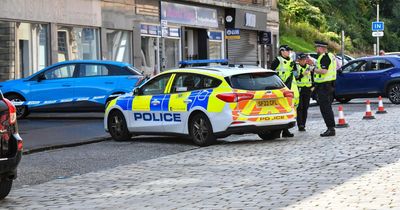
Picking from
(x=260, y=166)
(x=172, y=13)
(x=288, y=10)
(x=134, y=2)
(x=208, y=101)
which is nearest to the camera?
(x=260, y=166)

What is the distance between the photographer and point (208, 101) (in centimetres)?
1443

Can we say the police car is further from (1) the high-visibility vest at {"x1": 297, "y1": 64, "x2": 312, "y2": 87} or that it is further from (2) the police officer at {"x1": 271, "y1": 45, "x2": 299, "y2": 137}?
(1) the high-visibility vest at {"x1": 297, "y1": 64, "x2": 312, "y2": 87}

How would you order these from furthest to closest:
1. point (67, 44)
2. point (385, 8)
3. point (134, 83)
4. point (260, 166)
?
point (385, 8)
point (67, 44)
point (134, 83)
point (260, 166)

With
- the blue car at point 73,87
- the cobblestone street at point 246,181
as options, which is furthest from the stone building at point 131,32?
the cobblestone street at point 246,181

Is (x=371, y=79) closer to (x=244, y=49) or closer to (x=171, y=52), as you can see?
(x=171, y=52)

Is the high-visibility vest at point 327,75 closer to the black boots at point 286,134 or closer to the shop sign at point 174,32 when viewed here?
the black boots at point 286,134

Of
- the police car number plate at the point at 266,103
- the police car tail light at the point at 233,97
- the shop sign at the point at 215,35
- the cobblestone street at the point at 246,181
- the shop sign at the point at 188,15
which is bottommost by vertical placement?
the cobblestone street at the point at 246,181

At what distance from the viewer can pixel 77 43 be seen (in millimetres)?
28969

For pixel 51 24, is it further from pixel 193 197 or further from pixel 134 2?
pixel 193 197

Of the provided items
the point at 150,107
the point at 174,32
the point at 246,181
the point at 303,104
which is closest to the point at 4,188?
the point at 246,181

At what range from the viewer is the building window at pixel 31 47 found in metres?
25.8

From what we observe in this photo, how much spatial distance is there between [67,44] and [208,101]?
14.9 metres

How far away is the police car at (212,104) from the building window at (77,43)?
12733mm

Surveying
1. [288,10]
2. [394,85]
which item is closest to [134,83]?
[394,85]
